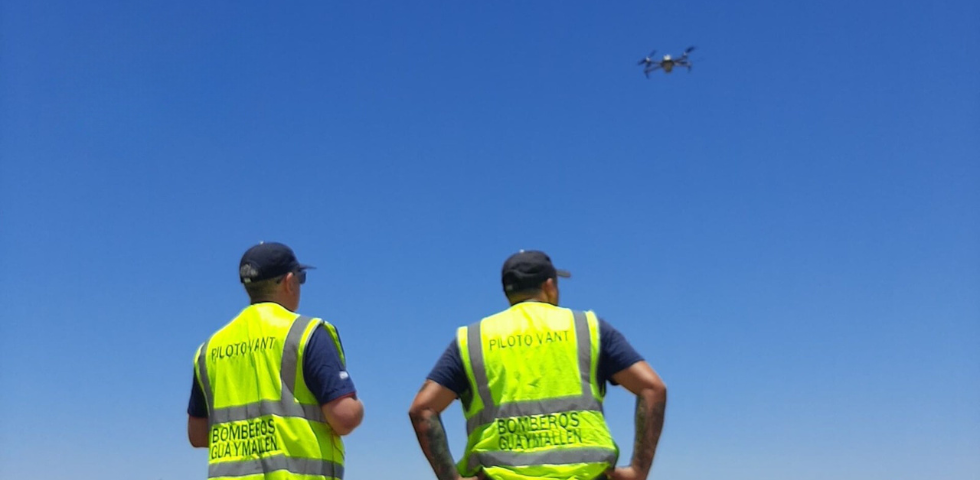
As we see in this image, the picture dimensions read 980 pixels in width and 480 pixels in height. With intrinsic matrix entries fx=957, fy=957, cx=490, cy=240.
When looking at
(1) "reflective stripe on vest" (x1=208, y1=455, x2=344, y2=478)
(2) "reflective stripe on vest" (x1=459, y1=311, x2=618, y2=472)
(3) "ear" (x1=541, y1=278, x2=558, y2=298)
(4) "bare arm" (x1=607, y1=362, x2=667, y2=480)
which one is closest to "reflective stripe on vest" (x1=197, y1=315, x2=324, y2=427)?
(1) "reflective stripe on vest" (x1=208, y1=455, x2=344, y2=478)

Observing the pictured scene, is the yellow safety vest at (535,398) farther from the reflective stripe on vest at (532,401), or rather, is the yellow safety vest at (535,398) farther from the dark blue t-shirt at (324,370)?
the dark blue t-shirt at (324,370)

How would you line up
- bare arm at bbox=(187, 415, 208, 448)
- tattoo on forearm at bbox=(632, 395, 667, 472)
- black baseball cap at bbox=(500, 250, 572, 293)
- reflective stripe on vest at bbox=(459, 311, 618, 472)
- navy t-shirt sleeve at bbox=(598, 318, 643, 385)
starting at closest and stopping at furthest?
reflective stripe on vest at bbox=(459, 311, 618, 472) → tattoo on forearm at bbox=(632, 395, 667, 472) → navy t-shirt sleeve at bbox=(598, 318, 643, 385) → black baseball cap at bbox=(500, 250, 572, 293) → bare arm at bbox=(187, 415, 208, 448)

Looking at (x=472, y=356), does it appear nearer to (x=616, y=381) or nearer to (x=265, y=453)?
(x=616, y=381)

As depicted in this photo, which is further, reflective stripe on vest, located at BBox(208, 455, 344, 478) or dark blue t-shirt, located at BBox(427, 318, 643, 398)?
dark blue t-shirt, located at BBox(427, 318, 643, 398)

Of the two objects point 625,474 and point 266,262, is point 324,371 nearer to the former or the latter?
point 266,262

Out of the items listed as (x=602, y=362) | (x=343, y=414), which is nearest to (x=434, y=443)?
(x=343, y=414)

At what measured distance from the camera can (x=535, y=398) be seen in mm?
6648

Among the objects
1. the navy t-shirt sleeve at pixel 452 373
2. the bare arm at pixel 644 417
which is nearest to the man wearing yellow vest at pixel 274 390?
the navy t-shirt sleeve at pixel 452 373

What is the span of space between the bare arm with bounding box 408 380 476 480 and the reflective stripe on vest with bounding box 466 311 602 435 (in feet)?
0.75

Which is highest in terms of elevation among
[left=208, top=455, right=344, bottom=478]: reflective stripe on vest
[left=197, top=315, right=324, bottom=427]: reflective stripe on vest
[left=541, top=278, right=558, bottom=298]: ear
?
[left=541, top=278, right=558, bottom=298]: ear

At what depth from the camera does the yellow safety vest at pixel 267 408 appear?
659 cm

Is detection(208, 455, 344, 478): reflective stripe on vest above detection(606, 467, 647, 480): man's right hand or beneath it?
above

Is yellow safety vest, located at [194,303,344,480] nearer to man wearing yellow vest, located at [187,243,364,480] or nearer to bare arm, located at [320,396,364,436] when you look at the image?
man wearing yellow vest, located at [187,243,364,480]

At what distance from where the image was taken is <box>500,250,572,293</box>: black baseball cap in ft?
23.5
